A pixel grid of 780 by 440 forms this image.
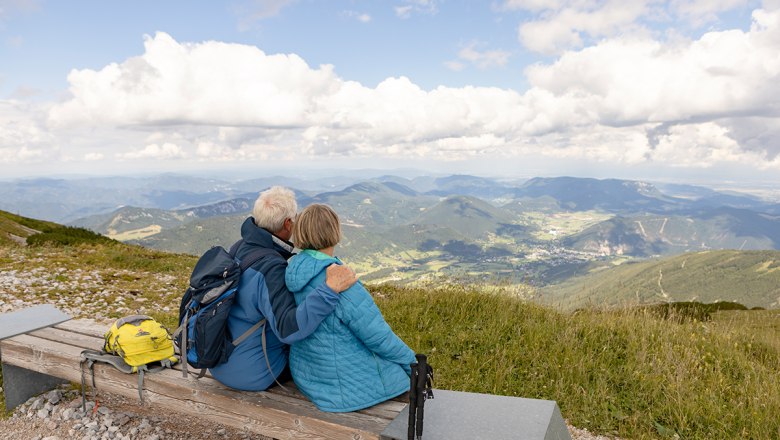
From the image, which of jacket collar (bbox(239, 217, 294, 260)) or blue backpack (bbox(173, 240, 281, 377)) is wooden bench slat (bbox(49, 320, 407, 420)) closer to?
blue backpack (bbox(173, 240, 281, 377))

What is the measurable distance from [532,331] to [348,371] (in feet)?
16.6

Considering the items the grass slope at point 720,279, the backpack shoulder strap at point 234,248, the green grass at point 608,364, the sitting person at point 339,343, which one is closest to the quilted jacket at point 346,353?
the sitting person at point 339,343

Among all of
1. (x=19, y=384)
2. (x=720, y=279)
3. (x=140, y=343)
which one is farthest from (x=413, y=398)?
(x=720, y=279)

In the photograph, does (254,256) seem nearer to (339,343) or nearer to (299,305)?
(299,305)

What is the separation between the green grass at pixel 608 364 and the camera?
18.2 feet

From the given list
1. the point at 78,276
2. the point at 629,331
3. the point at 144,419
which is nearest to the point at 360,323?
the point at 144,419

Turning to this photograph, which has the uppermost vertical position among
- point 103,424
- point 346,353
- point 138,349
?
point 346,353

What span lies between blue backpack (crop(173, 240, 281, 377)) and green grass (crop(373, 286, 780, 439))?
383 cm

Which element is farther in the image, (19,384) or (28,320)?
(28,320)

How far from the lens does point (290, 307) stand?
3557 millimetres

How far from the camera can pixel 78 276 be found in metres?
13.5

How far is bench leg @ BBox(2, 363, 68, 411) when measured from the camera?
5.85 meters

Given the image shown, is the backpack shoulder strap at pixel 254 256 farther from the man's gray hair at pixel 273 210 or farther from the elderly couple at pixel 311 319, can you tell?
the man's gray hair at pixel 273 210

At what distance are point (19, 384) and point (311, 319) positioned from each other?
539cm
